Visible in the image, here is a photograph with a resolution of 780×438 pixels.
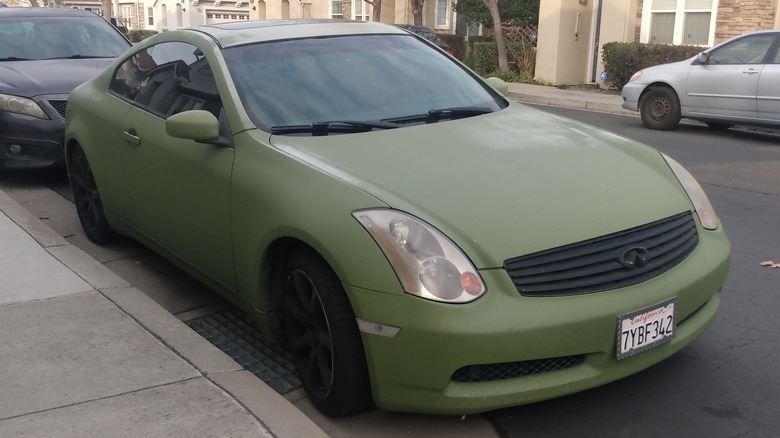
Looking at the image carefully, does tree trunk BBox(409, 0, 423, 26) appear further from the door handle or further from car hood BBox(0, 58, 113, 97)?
the door handle

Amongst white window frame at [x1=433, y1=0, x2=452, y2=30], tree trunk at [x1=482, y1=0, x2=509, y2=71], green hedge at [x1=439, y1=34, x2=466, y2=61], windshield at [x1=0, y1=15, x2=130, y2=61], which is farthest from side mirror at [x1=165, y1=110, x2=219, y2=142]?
white window frame at [x1=433, y1=0, x2=452, y2=30]

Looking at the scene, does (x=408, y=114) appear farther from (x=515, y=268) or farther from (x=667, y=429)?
(x=667, y=429)

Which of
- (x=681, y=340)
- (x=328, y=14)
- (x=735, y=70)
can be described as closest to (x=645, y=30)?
(x=735, y=70)

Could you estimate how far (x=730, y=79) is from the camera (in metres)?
12.1

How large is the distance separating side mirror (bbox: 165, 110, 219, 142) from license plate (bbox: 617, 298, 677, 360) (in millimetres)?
2122

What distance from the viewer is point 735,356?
4.21 m

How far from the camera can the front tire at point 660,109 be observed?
42.0 feet

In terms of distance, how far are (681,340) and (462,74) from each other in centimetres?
220

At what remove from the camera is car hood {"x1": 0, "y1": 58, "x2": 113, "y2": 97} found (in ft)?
26.4

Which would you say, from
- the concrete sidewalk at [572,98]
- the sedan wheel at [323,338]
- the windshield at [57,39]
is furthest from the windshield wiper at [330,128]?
the concrete sidewalk at [572,98]

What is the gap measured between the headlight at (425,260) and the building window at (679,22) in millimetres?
17133

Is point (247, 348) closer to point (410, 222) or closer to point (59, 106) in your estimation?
point (410, 222)

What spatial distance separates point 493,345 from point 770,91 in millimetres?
9912

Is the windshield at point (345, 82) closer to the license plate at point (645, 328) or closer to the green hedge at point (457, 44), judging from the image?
the license plate at point (645, 328)
